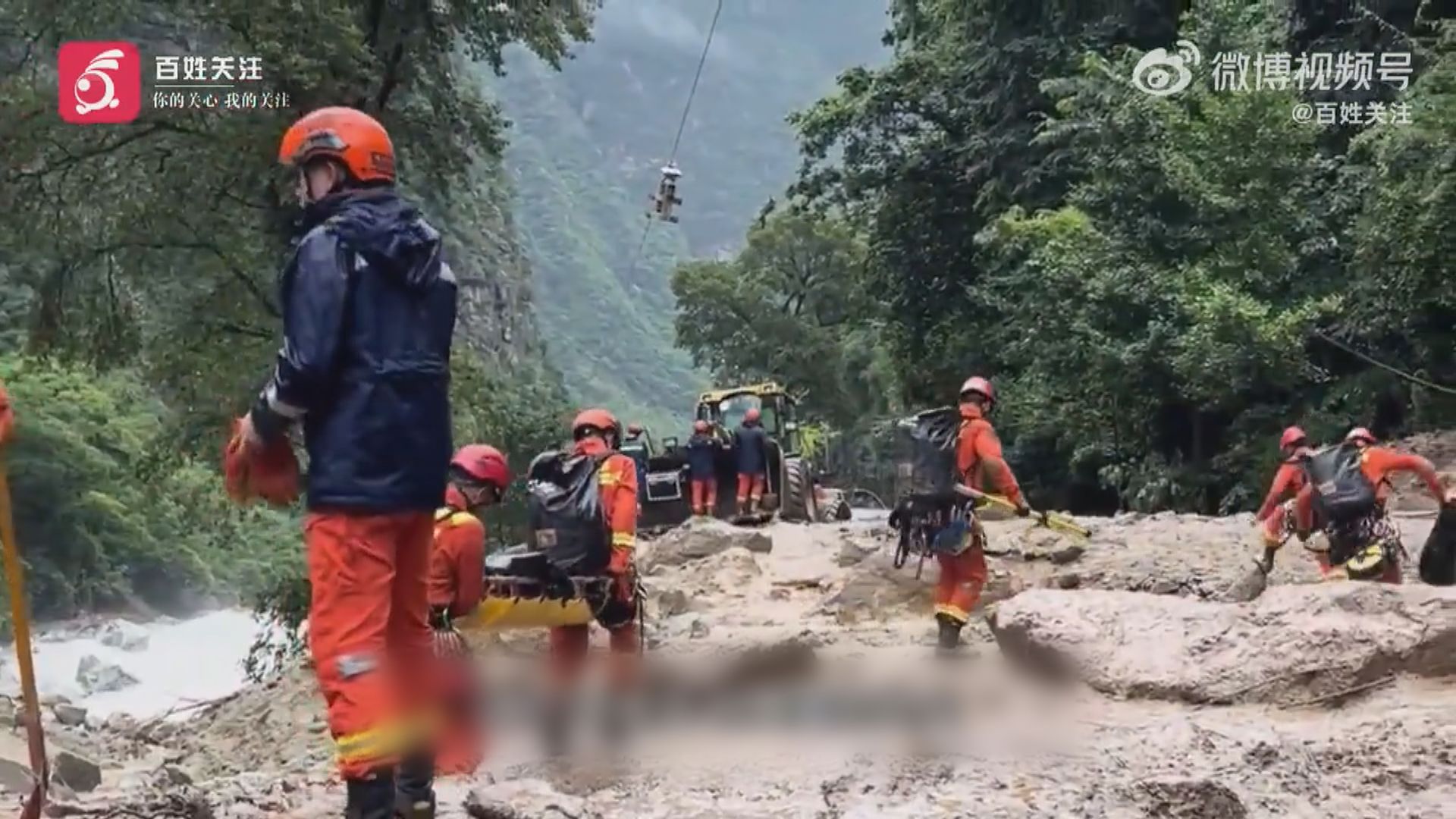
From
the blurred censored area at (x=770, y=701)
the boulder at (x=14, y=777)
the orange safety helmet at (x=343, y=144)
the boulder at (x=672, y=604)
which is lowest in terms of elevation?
the boulder at (x=14, y=777)

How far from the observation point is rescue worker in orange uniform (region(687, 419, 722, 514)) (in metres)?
19.7

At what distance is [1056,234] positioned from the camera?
19297 millimetres

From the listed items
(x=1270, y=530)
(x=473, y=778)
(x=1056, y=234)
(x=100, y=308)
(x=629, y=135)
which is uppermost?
(x=629, y=135)

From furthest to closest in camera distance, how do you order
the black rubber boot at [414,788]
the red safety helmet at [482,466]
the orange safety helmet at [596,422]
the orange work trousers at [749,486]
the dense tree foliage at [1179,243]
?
the orange work trousers at [749,486] < the dense tree foliage at [1179,243] < the orange safety helmet at [596,422] < the red safety helmet at [482,466] < the black rubber boot at [414,788]

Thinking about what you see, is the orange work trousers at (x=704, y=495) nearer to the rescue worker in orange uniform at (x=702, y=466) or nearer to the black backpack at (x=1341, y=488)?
the rescue worker in orange uniform at (x=702, y=466)

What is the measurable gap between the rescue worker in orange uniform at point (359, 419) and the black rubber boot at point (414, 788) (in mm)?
209

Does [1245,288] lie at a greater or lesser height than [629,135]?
lesser

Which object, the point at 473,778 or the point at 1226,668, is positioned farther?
the point at 1226,668

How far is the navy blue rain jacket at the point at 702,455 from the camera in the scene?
19.8 meters

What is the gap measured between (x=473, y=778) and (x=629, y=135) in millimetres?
→ 100548

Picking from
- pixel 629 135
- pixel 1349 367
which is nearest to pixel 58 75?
pixel 1349 367

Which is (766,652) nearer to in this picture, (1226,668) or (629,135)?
(1226,668)

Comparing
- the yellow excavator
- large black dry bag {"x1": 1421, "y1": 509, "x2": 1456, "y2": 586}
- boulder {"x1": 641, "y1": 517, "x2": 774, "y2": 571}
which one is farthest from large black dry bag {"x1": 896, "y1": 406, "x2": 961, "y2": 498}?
the yellow excavator

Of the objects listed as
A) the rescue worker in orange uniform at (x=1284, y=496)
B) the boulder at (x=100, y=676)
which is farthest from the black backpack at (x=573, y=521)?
the boulder at (x=100, y=676)
